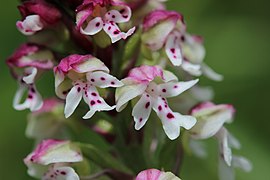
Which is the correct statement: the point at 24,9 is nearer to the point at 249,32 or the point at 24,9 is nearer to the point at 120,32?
the point at 120,32

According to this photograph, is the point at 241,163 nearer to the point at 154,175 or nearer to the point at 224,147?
the point at 224,147

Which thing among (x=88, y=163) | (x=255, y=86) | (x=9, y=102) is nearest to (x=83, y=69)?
(x=88, y=163)

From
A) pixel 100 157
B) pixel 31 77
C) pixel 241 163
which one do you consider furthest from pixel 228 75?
pixel 31 77

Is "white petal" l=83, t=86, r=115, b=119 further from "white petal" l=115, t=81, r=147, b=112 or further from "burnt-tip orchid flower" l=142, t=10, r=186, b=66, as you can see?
"burnt-tip orchid flower" l=142, t=10, r=186, b=66

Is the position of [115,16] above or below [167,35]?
above

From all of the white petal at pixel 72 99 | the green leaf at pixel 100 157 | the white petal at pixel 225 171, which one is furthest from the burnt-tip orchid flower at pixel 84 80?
the white petal at pixel 225 171

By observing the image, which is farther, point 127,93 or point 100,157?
point 100,157

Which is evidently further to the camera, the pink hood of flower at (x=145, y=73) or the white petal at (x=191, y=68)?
the white petal at (x=191, y=68)

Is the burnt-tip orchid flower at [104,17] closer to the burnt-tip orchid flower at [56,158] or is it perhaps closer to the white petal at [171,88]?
the white petal at [171,88]
